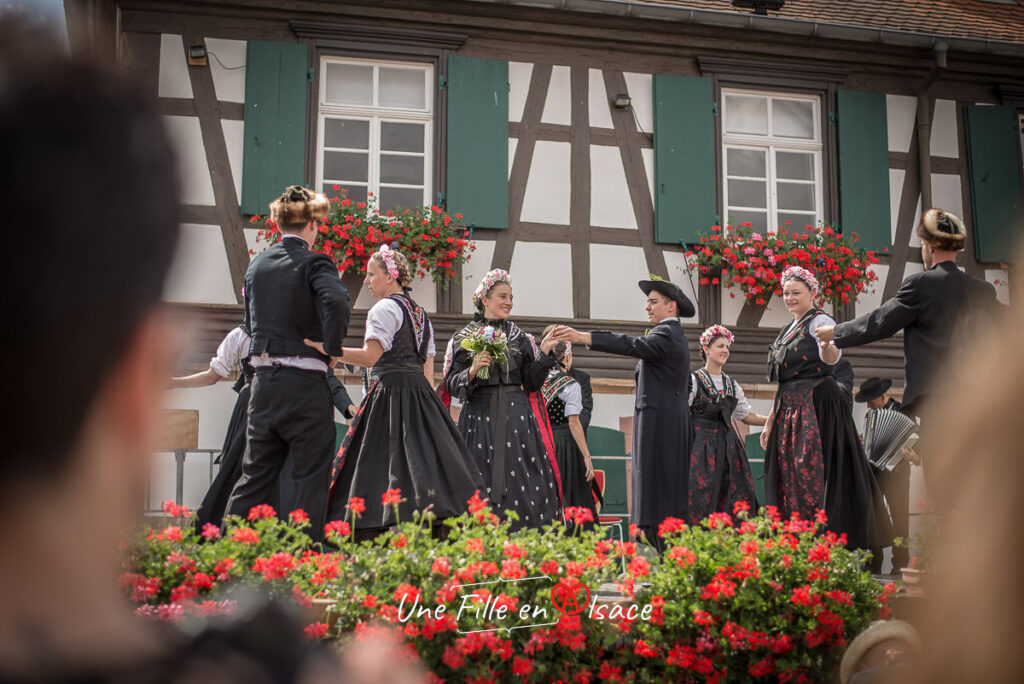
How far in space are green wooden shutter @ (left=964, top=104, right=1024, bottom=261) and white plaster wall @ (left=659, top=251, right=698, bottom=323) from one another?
3.20 metres

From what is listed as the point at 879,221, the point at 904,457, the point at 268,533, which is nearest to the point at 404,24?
the point at 879,221

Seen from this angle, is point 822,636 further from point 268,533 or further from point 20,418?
point 20,418

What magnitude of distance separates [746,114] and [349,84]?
408 cm

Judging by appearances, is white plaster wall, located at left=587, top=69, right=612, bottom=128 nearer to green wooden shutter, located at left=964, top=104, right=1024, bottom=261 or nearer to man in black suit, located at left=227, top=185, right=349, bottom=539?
green wooden shutter, located at left=964, top=104, right=1024, bottom=261

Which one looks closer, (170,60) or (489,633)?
(489,633)

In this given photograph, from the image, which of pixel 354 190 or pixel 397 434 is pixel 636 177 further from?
pixel 397 434

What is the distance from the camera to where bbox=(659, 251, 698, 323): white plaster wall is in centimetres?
972

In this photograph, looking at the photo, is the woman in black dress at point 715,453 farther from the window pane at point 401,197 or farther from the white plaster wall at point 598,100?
the window pane at point 401,197

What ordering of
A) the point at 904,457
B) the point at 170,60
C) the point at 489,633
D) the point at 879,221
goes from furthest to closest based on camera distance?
the point at 879,221 → the point at 170,60 → the point at 904,457 → the point at 489,633

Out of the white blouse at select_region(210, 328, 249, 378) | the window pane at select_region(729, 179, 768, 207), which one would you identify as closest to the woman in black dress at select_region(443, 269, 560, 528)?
the white blouse at select_region(210, 328, 249, 378)

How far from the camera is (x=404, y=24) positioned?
31.2ft

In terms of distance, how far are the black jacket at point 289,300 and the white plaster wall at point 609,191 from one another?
5310mm

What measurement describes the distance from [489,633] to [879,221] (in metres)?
8.11

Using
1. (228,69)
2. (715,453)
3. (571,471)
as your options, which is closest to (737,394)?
(715,453)
